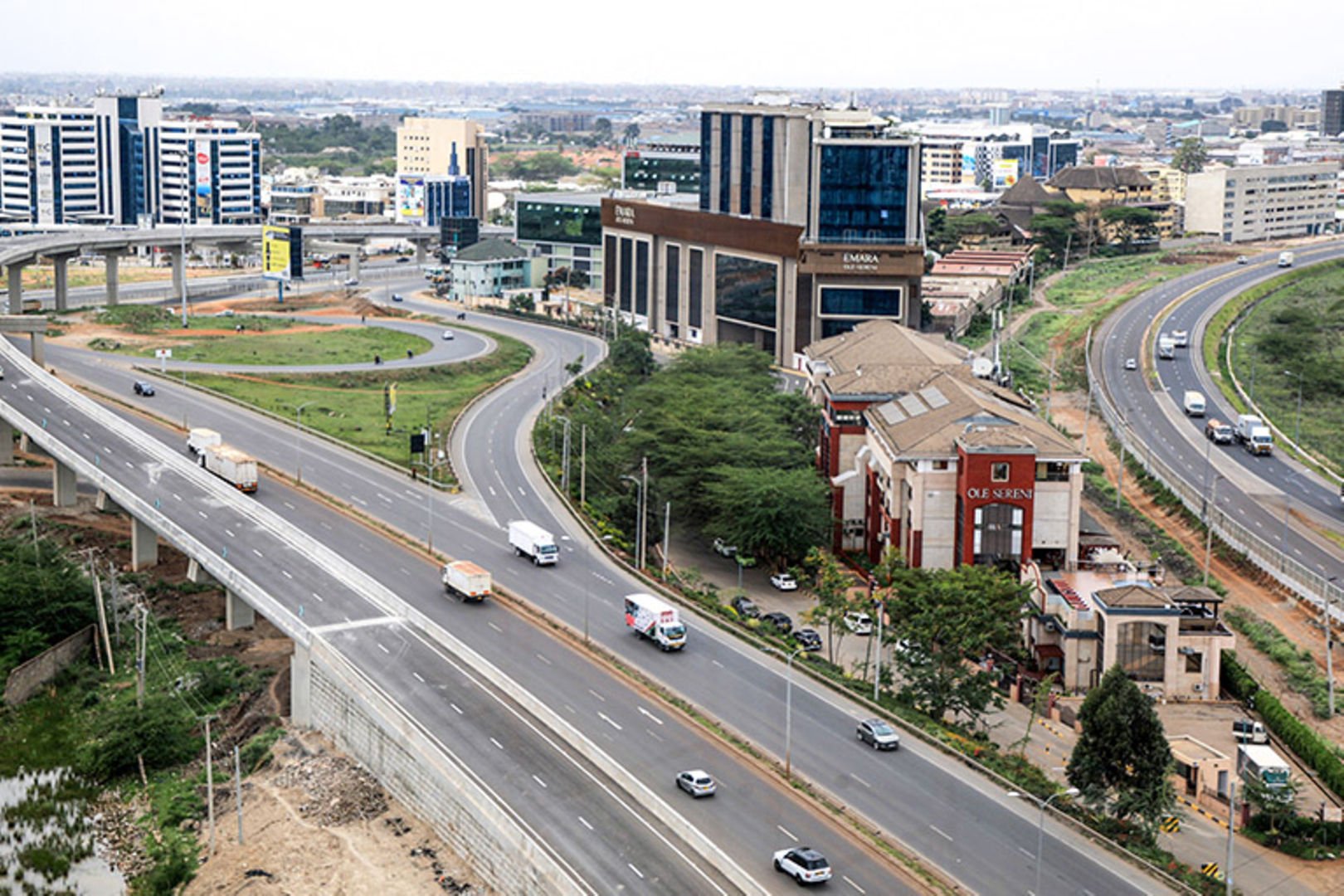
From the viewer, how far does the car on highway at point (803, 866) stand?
182 feet

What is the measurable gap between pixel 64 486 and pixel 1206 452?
8588cm

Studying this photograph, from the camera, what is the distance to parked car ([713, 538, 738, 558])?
340 ft

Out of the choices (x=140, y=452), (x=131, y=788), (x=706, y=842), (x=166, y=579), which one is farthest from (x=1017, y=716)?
(x=140, y=452)

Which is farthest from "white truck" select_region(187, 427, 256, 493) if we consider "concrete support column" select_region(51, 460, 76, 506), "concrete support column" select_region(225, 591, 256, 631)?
"concrete support column" select_region(225, 591, 256, 631)

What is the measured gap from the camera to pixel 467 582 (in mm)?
83938

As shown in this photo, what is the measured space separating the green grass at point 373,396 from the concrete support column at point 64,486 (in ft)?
64.5

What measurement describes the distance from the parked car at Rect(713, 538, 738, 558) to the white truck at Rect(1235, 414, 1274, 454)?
4674 centimetres

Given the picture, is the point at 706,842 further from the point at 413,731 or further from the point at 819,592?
the point at 819,592

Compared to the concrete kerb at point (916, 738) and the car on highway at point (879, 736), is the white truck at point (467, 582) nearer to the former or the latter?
the concrete kerb at point (916, 738)

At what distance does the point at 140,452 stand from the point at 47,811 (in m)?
41.3

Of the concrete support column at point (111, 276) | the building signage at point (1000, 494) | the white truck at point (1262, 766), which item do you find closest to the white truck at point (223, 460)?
the building signage at point (1000, 494)

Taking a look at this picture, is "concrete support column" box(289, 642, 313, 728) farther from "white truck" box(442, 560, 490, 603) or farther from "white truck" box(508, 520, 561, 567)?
"white truck" box(508, 520, 561, 567)

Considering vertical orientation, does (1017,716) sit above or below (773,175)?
below

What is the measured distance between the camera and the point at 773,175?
16300 cm
